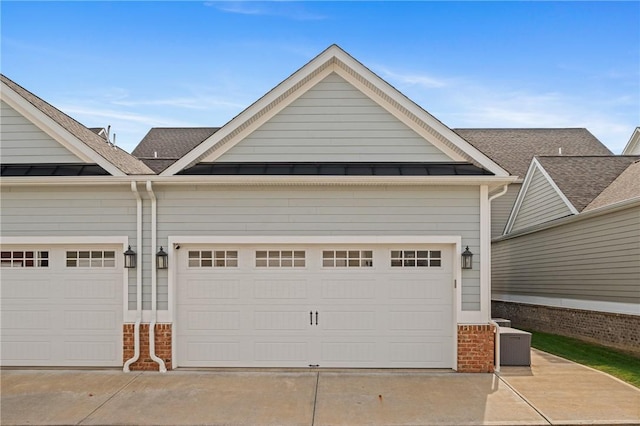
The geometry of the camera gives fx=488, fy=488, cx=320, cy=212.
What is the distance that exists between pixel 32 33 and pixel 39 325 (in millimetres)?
7299

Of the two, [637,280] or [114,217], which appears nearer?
[114,217]

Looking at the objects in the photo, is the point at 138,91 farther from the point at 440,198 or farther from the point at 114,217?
the point at 440,198

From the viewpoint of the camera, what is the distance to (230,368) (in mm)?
9242

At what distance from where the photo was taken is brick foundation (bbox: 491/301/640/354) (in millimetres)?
10922

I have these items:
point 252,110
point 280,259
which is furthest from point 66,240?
point 252,110

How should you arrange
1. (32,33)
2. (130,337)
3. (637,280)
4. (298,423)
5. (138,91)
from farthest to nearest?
(138,91)
(32,33)
(637,280)
(130,337)
(298,423)

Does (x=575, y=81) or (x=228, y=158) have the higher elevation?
(x=575, y=81)

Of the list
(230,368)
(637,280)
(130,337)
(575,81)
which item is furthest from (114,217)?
(575,81)

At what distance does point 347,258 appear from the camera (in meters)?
9.41

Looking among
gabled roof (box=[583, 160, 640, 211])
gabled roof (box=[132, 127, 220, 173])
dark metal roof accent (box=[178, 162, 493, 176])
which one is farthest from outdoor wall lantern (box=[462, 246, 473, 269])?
gabled roof (box=[132, 127, 220, 173])

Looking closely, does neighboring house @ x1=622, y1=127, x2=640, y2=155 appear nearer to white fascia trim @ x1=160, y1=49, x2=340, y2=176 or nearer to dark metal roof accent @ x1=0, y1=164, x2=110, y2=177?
white fascia trim @ x1=160, y1=49, x2=340, y2=176

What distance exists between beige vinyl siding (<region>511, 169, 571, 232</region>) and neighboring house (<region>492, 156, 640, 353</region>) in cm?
3

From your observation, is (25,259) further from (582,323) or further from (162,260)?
(582,323)

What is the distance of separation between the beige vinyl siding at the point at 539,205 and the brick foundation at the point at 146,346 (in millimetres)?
11210
